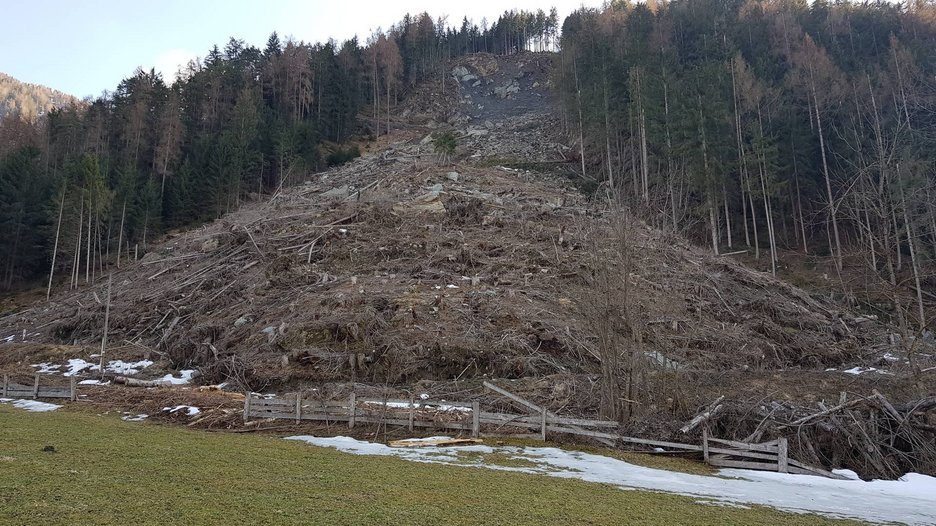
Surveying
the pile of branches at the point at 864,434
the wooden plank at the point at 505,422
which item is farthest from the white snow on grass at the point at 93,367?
the pile of branches at the point at 864,434

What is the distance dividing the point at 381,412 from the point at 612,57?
4572 centimetres

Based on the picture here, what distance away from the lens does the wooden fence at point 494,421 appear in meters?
10.5

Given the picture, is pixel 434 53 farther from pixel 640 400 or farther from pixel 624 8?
pixel 640 400

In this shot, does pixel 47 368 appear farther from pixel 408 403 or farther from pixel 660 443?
pixel 660 443

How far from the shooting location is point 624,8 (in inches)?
3140

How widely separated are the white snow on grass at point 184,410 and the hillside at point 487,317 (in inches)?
117

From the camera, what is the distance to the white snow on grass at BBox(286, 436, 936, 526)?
7.57 meters

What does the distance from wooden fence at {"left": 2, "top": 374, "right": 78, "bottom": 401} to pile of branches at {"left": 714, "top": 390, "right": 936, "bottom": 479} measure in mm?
17960

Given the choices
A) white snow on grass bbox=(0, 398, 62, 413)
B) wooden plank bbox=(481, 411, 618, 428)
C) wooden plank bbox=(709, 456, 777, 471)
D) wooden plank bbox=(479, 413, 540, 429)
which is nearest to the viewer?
wooden plank bbox=(709, 456, 777, 471)

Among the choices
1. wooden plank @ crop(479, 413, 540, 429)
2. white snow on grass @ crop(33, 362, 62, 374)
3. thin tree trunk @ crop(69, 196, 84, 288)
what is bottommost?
wooden plank @ crop(479, 413, 540, 429)

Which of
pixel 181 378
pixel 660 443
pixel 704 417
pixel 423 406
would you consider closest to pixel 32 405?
pixel 181 378

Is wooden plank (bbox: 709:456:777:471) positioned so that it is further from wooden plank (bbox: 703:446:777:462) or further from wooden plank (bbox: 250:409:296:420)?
wooden plank (bbox: 250:409:296:420)

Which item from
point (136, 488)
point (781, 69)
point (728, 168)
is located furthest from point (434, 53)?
point (136, 488)

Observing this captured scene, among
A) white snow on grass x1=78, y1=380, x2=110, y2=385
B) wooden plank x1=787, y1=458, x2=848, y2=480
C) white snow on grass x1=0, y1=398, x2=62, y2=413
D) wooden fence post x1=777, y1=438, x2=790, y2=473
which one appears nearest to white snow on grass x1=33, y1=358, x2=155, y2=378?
white snow on grass x1=78, y1=380, x2=110, y2=385
